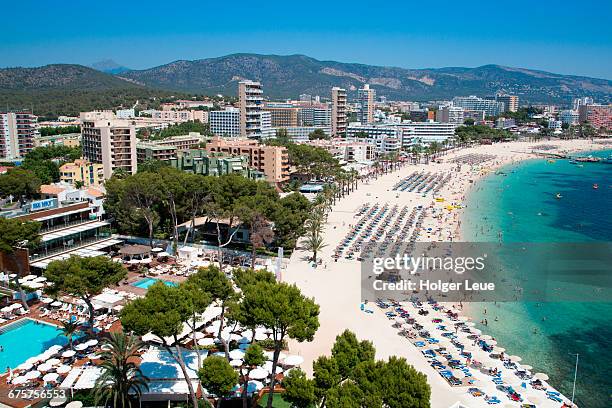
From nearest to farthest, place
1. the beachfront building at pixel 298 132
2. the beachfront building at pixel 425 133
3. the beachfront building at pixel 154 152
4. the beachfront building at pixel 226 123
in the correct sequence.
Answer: the beachfront building at pixel 154 152 < the beachfront building at pixel 226 123 < the beachfront building at pixel 298 132 < the beachfront building at pixel 425 133

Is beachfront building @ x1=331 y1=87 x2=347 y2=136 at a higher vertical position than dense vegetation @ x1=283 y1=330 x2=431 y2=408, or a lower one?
higher

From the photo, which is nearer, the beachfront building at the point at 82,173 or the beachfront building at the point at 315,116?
the beachfront building at the point at 82,173

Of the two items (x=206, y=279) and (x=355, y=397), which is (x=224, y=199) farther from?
(x=355, y=397)

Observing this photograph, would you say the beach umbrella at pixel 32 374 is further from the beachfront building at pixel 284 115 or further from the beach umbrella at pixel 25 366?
the beachfront building at pixel 284 115

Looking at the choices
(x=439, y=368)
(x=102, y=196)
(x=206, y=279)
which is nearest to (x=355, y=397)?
(x=206, y=279)

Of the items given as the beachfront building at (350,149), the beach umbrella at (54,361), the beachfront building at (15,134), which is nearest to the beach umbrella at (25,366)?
the beach umbrella at (54,361)

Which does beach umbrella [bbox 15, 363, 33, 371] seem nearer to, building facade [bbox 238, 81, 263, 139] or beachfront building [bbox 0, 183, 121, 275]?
beachfront building [bbox 0, 183, 121, 275]

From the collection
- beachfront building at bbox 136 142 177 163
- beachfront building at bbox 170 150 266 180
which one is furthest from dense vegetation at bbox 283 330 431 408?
beachfront building at bbox 136 142 177 163
